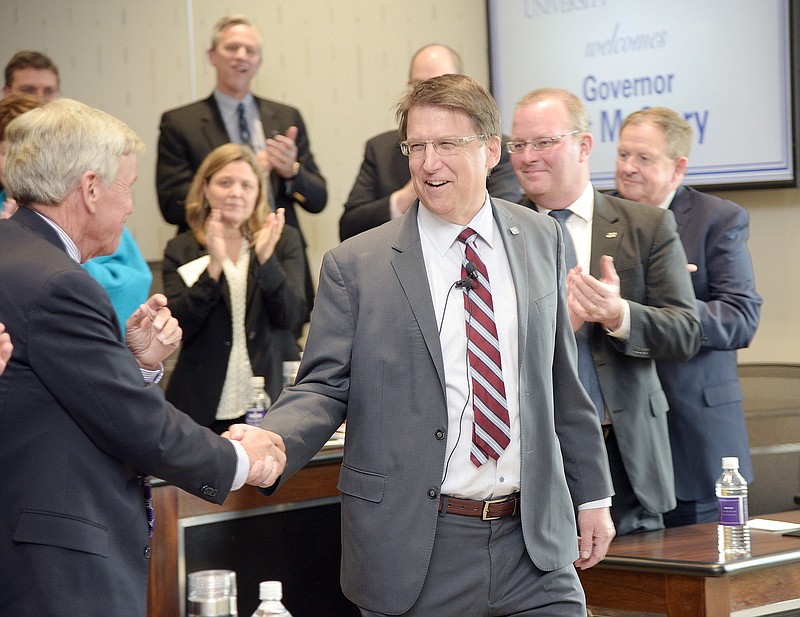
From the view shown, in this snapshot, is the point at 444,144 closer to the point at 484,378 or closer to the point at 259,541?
the point at 484,378

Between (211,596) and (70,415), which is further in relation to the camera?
(70,415)

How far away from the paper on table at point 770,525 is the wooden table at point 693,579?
18 cm

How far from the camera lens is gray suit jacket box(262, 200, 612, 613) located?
8.05 ft

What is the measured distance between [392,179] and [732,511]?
6.95 feet

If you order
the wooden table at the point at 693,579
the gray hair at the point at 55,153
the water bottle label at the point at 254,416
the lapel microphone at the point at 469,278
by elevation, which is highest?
the gray hair at the point at 55,153

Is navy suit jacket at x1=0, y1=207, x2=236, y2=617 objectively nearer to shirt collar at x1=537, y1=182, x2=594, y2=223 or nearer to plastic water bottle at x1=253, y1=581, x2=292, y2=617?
plastic water bottle at x1=253, y1=581, x2=292, y2=617

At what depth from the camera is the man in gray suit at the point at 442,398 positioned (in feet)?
8.07

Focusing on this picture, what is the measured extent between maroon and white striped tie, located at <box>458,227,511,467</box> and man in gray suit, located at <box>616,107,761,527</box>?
1396 millimetres

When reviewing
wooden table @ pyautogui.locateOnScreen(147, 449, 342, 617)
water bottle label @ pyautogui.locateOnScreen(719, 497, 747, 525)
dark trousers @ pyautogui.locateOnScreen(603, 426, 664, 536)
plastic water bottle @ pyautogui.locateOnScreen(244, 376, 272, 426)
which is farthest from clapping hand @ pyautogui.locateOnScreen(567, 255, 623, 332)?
plastic water bottle @ pyautogui.locateOnScreen(244, 376, 272, 426)

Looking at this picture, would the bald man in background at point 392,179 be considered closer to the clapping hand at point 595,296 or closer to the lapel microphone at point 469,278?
the clapping hand at point 595,296

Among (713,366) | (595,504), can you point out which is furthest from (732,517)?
(595,504)

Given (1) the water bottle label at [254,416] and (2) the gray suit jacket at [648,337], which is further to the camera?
(1) the water bottle label at [254,416]

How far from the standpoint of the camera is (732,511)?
3410mm

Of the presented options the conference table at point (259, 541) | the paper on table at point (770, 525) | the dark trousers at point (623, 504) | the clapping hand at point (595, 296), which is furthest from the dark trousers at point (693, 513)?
the conference table at point (259, 541)
